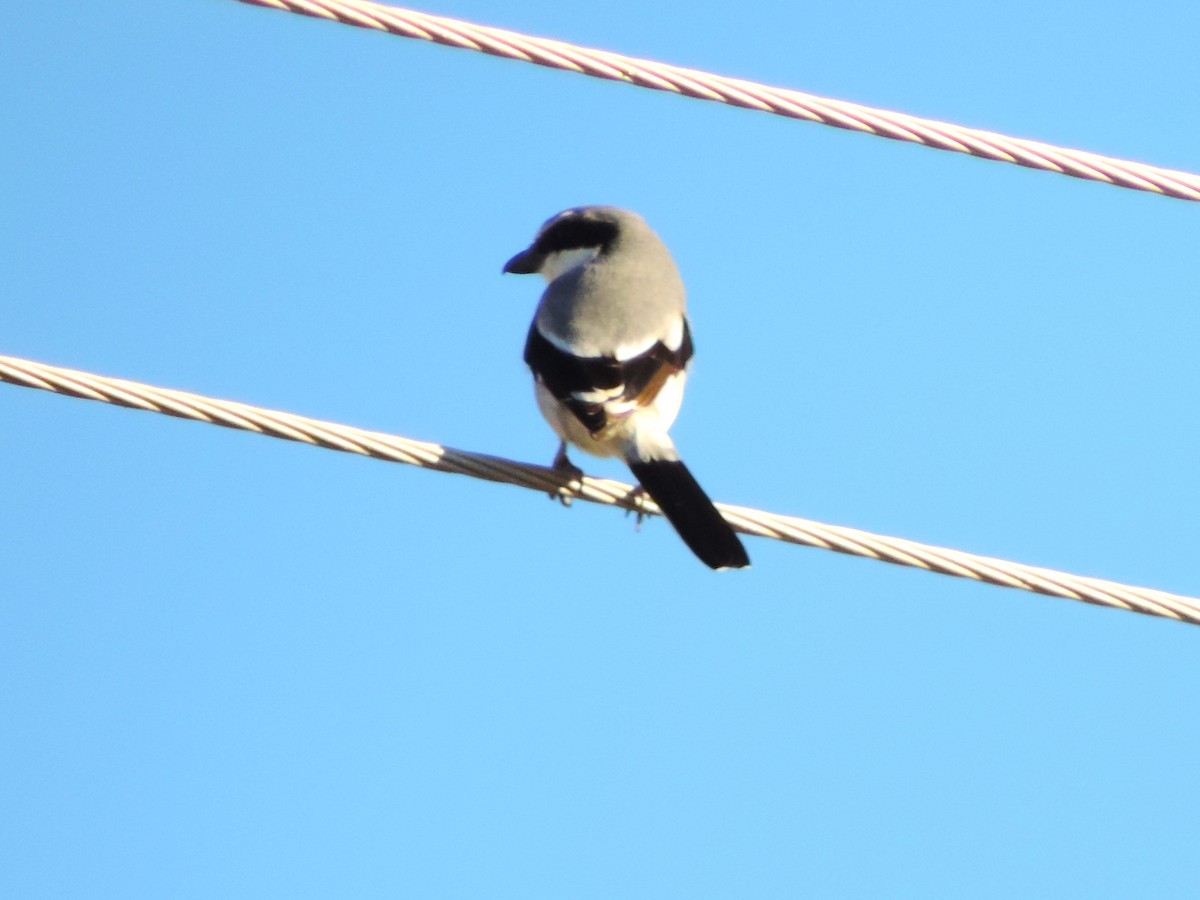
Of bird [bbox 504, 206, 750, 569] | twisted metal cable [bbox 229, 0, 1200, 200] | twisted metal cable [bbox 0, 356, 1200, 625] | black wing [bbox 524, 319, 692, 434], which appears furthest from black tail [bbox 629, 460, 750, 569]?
twisted metal cable [bbox 229, 0, 1200, 200]

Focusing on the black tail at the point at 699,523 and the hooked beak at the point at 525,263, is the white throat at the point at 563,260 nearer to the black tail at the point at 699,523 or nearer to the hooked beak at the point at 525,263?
the hooked beak at the point at 525,263

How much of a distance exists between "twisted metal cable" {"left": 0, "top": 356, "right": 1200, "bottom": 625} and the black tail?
760mm

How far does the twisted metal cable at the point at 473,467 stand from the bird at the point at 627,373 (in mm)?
929

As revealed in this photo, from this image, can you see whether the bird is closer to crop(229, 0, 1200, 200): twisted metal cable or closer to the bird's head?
the bird's head

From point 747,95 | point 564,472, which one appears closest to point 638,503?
point 564,472

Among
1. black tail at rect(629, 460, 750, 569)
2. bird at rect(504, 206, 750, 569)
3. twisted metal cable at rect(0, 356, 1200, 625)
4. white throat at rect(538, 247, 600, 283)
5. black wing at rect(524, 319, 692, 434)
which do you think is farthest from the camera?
white throat at rect(538, 247, 600, 283)

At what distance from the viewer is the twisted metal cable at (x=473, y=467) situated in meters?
3.93

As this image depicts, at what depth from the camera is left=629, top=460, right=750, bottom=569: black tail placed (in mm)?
5176

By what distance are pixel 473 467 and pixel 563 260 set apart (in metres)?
2.96

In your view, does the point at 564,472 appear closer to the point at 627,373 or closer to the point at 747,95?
the point at 627,373

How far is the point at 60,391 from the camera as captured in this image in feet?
12.8

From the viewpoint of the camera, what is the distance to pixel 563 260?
→ 7223 millimetres

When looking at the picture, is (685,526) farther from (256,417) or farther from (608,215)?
(608,215)

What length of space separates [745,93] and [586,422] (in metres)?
1.58
